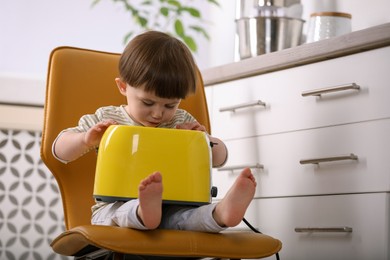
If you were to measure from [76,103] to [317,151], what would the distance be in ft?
2.09

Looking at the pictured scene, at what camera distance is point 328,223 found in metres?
1.99

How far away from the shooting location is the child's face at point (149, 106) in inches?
65.4

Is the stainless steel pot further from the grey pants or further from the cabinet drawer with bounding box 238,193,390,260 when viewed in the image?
the grey pants

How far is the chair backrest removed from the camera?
1.78 meters

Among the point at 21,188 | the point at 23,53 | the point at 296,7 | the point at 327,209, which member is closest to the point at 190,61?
the point at 327,209

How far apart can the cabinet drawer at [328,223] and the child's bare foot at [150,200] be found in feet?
2.02

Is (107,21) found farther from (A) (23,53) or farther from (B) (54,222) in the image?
(B) (54,222)

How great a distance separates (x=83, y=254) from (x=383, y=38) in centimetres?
85

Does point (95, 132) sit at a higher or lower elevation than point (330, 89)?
lower

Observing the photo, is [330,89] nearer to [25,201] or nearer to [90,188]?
[90,188]

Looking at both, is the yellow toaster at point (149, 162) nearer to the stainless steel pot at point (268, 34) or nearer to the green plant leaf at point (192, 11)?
the stainless steel pot at point (268, 34)

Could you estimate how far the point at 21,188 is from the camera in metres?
2.68


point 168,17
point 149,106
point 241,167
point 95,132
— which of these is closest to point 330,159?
point 241,167

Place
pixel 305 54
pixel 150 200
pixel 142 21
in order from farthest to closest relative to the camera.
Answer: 1. pixel 142 21
2. pixel 305 54
3. pixel 150 200
